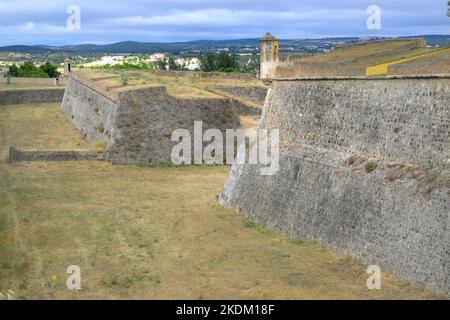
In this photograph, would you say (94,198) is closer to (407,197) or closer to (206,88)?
(407,197)

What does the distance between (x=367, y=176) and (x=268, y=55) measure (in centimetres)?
834

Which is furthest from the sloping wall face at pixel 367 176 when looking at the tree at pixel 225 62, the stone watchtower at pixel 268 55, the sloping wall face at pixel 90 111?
the tree at pixel 225 62

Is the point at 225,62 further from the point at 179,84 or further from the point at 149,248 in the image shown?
the point at 149,248

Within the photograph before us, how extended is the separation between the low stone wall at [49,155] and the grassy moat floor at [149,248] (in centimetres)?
189

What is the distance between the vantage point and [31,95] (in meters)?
46.7

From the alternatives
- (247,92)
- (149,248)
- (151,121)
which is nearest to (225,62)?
(247,92)

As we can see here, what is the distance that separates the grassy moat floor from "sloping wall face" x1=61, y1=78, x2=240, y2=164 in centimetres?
292

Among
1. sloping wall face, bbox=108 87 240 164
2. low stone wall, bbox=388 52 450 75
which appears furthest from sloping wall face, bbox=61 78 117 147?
low stone wall, bbox=388 52 450 75

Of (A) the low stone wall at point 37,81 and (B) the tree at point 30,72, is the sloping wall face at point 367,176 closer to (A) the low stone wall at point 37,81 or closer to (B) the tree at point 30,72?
(A) the low stone wall at point 37,81

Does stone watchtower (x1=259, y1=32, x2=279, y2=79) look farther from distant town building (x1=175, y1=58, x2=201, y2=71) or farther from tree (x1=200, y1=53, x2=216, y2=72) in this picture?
distant town building (x1=175, y1=58, x2=201, y2=71)

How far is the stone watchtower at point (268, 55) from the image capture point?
2189 centimetres
